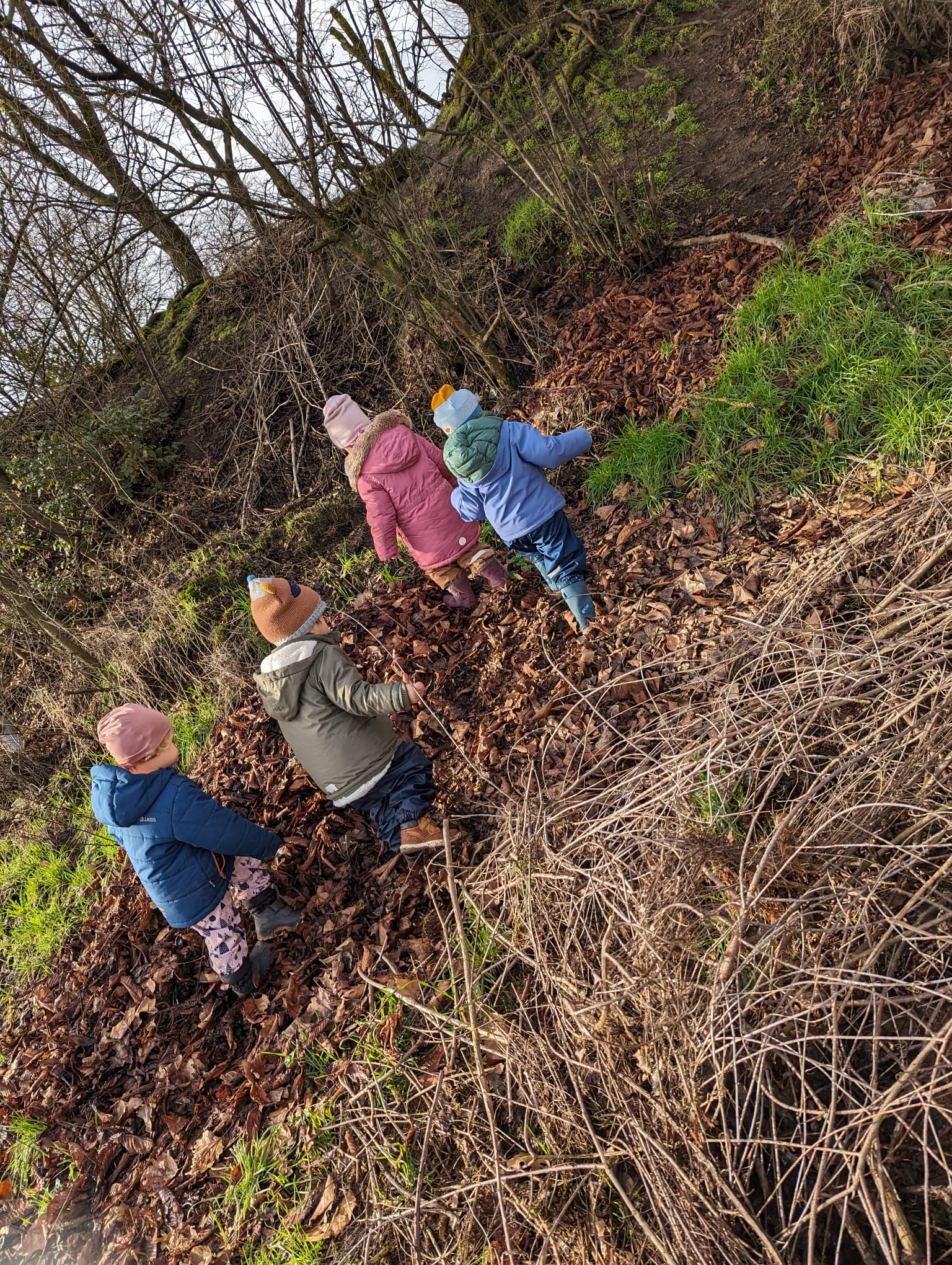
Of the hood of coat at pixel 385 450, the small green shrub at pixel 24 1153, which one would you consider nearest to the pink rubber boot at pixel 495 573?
the hood of coat at pixel 385 450

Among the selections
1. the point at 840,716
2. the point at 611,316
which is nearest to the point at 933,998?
the point at 840,716

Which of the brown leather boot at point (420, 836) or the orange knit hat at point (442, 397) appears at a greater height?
the orange knit hat at point (442, 397)

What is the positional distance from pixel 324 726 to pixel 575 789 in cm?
128

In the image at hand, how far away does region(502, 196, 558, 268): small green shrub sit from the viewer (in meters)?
6.11

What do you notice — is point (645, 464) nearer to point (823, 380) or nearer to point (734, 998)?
point (823, 380)

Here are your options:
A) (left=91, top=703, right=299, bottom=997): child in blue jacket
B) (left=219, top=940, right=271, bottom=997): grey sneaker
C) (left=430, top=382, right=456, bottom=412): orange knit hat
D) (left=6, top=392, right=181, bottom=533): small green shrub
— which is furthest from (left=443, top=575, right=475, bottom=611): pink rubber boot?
(left=6, top=392, right=181, bottom=533): small green shrub

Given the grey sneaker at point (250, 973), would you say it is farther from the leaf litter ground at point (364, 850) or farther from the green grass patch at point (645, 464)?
the green grass patch at point (645, 464)

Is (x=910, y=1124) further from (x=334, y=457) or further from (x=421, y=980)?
(x=334, y=457)

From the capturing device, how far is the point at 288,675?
135 inches

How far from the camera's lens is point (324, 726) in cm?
351

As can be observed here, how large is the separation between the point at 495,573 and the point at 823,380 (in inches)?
81.3

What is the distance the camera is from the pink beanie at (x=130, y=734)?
3.23m

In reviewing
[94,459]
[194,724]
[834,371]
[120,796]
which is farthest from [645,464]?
[94,459]

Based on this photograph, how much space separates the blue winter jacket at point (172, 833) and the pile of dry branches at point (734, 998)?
4.12ft
